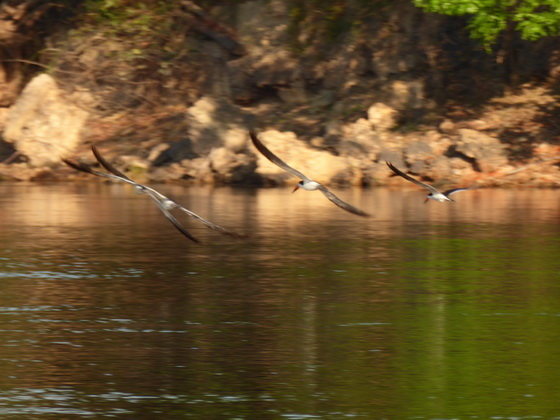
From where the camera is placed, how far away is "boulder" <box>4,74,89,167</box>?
39344 millimetres

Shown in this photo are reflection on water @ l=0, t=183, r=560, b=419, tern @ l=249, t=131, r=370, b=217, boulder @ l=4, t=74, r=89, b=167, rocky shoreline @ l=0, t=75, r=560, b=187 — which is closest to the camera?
reflection on water @ l=0, t=183, r=560, b=419

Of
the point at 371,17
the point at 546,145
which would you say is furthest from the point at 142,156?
the point at 546,145

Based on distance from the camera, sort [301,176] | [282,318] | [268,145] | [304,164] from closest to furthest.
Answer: [282,318] < [301,176] < [304,164] < [268,145]

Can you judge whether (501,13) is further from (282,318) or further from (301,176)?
(282,318)

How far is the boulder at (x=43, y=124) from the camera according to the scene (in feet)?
129

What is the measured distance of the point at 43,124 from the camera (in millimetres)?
40094

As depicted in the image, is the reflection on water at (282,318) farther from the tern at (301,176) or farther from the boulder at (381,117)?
the boulder at (381,117)

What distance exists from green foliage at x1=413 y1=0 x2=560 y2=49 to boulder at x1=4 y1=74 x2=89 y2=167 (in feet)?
37.4

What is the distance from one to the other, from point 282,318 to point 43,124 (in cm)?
2732

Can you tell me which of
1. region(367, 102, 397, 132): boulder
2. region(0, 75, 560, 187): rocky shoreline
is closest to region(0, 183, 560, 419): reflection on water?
region(0, 75, 560, 187): rocky shoreline

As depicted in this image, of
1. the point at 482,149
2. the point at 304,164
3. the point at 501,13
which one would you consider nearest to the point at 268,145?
the point at 304,164

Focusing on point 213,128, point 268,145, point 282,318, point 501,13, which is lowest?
point 282,318

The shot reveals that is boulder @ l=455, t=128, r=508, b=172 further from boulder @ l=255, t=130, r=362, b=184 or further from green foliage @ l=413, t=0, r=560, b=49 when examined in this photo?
boulder @ l=255, t=130, r=362, b=184

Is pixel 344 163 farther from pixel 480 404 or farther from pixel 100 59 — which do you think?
pixel 480 404
